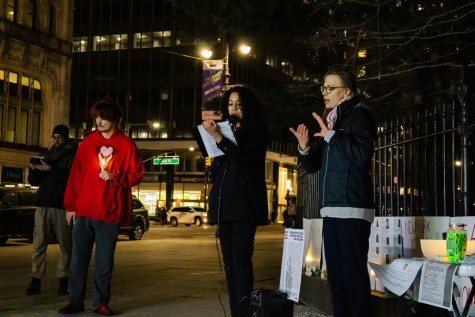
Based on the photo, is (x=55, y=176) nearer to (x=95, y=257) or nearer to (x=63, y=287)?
(x=63, y=287)

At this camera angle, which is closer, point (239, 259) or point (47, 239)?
point (239, 259)

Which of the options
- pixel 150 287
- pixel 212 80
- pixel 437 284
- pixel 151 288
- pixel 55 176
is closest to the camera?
pixel 437 284

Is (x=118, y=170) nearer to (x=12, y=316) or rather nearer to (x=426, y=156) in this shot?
(x=12, y=316)

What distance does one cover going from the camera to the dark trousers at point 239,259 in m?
4.66

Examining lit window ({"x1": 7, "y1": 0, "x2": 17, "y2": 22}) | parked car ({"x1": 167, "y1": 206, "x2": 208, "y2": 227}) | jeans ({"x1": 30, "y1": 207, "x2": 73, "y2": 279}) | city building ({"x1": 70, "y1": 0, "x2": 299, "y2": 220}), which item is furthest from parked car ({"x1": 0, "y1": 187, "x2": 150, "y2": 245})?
city building ({"x1": 70, "y1": 0, "x2": 299, "y2": 220})

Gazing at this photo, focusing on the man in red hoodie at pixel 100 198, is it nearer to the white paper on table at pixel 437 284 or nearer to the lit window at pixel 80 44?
the white paper on table at pixel 437 284

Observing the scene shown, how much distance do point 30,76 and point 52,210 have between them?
3753 centimetres

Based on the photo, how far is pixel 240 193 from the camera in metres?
4.80

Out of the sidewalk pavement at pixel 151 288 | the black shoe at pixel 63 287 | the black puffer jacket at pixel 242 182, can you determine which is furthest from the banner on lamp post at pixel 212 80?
the black puffer jacket at pixel 242 182

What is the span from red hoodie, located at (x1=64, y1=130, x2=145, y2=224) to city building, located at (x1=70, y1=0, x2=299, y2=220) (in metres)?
54.2

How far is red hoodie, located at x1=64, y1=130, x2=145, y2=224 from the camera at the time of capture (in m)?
6.02

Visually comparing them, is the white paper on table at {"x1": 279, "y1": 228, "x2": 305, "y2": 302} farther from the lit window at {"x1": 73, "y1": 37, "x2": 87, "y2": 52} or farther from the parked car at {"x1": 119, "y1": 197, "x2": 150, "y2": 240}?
the lit window at {"x1": 73, "y1": 37, "x2": 87, "y2": 52}

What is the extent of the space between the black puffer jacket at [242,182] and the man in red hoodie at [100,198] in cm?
153

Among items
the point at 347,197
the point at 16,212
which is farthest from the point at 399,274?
the point at 16,212
